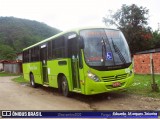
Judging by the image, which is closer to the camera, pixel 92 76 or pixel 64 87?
pixel 92 76

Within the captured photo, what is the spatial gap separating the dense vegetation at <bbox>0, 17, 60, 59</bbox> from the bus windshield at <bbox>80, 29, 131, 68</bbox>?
60.6 m

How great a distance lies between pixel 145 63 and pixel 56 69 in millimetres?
15148

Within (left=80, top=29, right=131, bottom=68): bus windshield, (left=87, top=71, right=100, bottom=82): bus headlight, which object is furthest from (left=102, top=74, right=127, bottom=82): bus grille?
(left=80, top=29, right=131, bottom=68): bus windshield

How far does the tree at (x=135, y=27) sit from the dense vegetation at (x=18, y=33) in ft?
117

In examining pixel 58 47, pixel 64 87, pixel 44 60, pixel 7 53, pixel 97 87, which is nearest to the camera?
pixel 97 87

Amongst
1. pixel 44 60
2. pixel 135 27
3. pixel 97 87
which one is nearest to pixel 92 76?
pixel 97 87

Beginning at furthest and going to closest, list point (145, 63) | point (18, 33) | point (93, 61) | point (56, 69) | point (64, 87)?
point (18, 33) < point (145, 63) < point (56, 69) < point (64, 87) < point (93, 61)

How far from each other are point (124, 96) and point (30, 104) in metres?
3.95

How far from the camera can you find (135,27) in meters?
42.6

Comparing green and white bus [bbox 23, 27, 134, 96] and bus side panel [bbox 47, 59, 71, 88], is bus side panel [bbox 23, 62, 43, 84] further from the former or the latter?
green and white bus [bbox 23, 27, 134, 96]

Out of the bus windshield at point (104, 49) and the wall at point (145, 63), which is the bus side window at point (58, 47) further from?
the wall at point (145, 63)

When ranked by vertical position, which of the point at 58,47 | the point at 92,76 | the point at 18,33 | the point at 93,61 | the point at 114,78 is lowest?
the point at 114,78

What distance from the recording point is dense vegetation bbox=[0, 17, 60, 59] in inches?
2891

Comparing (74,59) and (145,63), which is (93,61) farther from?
(145,63)
